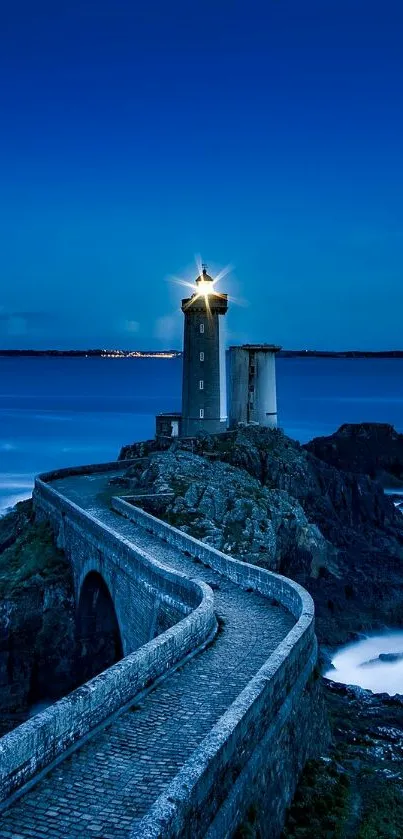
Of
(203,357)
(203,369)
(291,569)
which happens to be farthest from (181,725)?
(203,357)

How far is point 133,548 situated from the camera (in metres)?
18.9

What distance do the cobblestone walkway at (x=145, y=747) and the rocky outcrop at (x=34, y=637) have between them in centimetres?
909

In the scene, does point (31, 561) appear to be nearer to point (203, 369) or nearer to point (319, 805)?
point (203, 369)

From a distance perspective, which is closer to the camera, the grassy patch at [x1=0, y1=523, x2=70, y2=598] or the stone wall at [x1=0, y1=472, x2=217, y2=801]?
the stone wall at [x1=0, y1=472, x2=217, y2=801]

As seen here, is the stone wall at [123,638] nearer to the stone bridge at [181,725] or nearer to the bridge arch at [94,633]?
the stone bridge at [181,725]

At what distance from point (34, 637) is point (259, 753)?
560 inches

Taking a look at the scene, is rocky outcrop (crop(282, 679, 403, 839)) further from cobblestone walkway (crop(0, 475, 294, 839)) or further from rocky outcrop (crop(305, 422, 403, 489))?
rocky outcrop (crop(305, 422, 403, 489))

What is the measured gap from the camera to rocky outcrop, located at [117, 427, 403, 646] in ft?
85.0

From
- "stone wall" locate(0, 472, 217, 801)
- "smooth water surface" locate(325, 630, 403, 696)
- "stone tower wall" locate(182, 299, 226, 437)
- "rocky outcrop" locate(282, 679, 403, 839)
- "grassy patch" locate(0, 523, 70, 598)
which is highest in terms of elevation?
Answer: "stone tower wall" locate(182, 299, 226, 437)

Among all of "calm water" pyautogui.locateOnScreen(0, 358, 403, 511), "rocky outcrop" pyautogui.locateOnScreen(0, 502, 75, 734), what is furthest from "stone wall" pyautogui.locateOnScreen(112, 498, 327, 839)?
"calm water" pyautogui.locateOnScreen(0, 358, 403, 511)

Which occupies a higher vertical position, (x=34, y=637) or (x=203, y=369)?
(x=203, y=369)

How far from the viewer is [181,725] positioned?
1030cm

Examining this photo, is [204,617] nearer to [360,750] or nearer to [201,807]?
[360,750]

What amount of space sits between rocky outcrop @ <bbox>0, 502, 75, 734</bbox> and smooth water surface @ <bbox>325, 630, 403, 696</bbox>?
26.7ft
